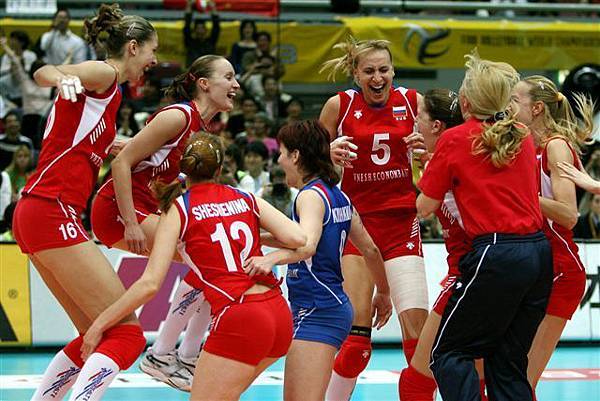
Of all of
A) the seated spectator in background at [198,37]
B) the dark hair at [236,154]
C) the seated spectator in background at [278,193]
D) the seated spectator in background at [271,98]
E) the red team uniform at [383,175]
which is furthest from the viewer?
the seated spectator in background at [271,98]

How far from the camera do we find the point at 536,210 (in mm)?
5555

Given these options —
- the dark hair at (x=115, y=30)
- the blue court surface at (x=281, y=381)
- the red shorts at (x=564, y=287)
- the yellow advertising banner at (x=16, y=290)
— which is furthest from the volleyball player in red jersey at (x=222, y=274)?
the yellow advertising banner at (x=16, y=290)

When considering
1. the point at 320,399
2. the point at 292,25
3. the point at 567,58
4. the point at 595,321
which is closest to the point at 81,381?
the point at 320,399

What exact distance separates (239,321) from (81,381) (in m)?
0.94

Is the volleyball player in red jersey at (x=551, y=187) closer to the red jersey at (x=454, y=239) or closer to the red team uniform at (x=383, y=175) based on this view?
the red jersey at (x=454, y=239)

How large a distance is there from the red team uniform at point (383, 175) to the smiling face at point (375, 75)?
3.1 inches

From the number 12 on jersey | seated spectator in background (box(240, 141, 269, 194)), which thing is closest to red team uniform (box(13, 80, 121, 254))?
the number 12 on jersey

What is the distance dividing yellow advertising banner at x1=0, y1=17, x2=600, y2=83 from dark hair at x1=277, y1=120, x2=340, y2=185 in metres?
8.19

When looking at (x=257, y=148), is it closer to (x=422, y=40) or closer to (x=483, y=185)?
(x=422, y=40)

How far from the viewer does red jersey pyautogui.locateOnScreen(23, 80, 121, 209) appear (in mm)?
5719

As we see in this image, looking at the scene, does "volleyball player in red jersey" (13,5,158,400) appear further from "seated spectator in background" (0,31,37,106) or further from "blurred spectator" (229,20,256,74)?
"seated spectator in background" (0,31,37,106)

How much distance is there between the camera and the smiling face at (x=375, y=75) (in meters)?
6.83

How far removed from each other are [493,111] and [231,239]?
1564 millimetres

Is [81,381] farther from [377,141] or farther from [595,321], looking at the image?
[595,321]
